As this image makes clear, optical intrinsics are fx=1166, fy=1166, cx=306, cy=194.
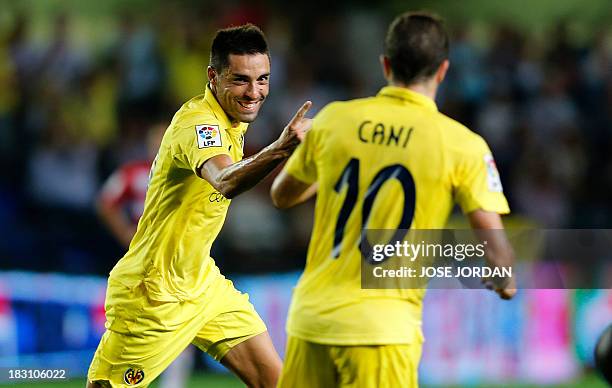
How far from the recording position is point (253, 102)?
5723 millimetres

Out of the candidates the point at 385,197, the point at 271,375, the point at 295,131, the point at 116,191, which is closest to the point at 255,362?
the point at 271,375

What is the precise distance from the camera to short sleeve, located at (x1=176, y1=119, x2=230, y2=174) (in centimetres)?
525

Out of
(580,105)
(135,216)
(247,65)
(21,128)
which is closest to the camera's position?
(247,65)

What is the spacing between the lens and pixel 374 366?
4.50 metres

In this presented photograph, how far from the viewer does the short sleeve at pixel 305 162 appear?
4.63 meters

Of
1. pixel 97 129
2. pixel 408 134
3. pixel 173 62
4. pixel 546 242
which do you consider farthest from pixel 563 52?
pixel 408 134

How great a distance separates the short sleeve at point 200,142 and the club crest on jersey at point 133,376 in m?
1.12

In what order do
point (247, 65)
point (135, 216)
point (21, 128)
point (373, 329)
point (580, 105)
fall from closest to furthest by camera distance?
point (373, 329), point (247, 65), point (135, 216), point (21, 128), point (580, 105)

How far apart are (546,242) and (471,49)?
2875 millimetres

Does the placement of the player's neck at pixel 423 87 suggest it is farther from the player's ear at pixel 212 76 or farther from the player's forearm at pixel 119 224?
the player's forearm at pixel 119 224

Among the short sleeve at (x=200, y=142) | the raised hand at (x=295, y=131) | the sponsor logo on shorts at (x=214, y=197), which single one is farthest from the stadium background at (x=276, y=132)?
the raised hand at (x=295, y=131)

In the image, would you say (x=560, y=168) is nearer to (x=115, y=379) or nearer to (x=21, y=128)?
(x=21, y=128)

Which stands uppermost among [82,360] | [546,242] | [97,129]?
[97,129]

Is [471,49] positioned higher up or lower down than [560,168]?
higher up
